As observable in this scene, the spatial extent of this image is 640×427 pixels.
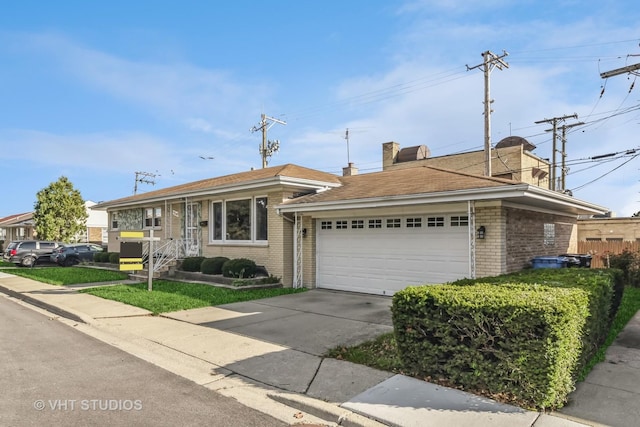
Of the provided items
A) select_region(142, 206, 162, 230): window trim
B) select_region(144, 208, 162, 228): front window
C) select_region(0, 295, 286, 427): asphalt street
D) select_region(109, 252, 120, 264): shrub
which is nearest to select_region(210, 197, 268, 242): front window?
select_region(142, 206, 162, 230): window trim

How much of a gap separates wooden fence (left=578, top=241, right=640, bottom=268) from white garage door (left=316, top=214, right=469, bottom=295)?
808 centimetres

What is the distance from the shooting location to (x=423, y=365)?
4969 mm

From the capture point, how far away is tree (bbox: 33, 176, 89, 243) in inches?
1373

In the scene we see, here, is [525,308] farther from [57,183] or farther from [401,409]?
[57,183]

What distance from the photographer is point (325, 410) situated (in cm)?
427

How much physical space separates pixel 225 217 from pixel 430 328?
12.0 meters

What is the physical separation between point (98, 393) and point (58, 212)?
36331 mm

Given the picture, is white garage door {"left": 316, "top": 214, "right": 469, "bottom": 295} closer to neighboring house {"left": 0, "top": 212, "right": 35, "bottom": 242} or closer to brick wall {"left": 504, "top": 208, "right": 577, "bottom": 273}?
brick wall {"left": 504, "top": 208, "right": 577, "bottom": 273}

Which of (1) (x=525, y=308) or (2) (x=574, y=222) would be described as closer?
(1) (x=525, y=308)

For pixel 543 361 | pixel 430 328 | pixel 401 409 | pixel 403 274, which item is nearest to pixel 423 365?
pixel 430 328

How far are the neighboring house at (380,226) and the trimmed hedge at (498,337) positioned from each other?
4.60m

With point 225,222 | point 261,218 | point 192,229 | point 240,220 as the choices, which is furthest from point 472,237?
point 192,229

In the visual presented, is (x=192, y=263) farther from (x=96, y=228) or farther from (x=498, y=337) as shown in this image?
(x=96, y=228)

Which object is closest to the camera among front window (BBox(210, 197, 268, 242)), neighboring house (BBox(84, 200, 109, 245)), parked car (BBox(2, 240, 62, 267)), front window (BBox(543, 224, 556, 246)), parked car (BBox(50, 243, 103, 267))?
front window (BBox(543, 224, 556, 246))
